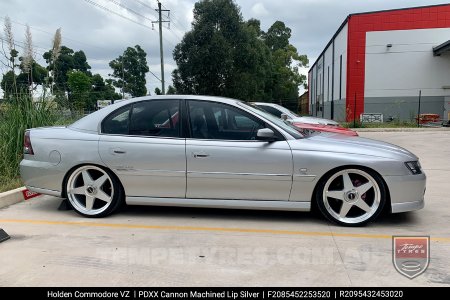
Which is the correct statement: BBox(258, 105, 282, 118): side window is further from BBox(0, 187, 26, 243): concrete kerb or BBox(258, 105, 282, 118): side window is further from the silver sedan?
BBox(0, 187, 26, 243): concrete kerb

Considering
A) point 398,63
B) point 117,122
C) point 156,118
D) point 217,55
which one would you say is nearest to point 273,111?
point 156,118

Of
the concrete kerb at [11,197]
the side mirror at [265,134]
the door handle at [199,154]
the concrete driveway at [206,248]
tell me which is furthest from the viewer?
the concrete kerb at [11,197]

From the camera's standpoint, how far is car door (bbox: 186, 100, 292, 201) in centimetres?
482

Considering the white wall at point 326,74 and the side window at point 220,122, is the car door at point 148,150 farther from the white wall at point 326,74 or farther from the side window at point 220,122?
the white wall at point 326,74

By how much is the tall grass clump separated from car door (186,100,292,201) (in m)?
3.44

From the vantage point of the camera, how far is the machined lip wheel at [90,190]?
5211mm

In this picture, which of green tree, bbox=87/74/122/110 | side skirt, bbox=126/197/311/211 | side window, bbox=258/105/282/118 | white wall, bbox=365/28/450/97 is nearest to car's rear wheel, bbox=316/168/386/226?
side skirt, bbox=126/197/311/211

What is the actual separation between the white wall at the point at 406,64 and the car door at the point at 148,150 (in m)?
26.3

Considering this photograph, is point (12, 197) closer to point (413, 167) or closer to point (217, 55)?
point (413, 167)

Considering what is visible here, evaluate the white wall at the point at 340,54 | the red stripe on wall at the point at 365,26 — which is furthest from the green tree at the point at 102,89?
the red stripe on wall at the point at 365,26

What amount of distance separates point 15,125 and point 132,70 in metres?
77.4

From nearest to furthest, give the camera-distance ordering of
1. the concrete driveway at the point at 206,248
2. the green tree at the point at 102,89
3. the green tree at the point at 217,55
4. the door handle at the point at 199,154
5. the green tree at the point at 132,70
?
1. the concrete driveway at the point at 206,248
2. the door handle at the point at 199,154
3. the green tree at the point at 217,55
4. the green tree at the point at 102,89
5. the green tree at the point at 132,70
